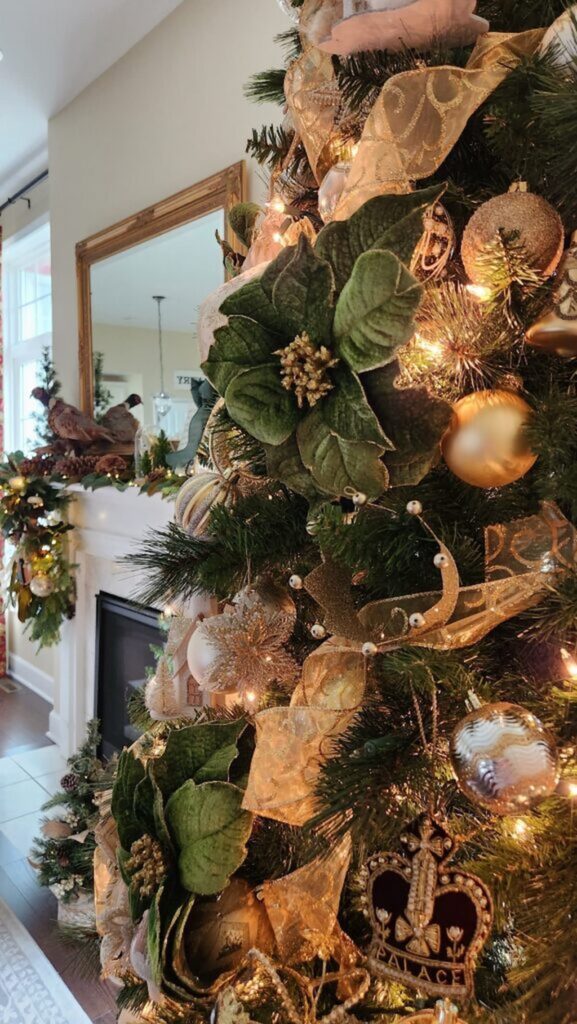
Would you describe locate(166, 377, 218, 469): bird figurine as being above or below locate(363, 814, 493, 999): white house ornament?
above

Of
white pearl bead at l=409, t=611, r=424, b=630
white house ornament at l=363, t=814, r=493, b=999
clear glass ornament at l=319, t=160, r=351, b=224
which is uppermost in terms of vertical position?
clear glass ornament at l=319, t=160, r=351, b=224

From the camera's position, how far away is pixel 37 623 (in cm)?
264

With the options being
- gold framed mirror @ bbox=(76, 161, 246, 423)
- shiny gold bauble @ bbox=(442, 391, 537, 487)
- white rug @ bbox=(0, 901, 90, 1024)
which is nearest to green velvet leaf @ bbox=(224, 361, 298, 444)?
shiny gold bauble @ bbox=(442, 391, 537, 487)

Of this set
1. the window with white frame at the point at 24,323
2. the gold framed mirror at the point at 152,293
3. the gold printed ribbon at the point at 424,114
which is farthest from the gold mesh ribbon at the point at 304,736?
the window with white frame at the point at 24,323

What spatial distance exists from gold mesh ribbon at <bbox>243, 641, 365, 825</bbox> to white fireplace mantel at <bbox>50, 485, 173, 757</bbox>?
169cm

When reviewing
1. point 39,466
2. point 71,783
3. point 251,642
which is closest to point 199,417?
point 251,642

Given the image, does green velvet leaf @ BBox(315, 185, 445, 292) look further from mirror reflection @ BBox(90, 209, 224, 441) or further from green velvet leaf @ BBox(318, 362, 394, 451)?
mirror reflection @ BBox(90, 209, 224, 441)

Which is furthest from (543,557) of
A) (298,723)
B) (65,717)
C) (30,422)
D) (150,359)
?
(30,422)

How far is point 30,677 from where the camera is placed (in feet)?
12.1

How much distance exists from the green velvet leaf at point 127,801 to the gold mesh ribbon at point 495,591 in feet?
0.87

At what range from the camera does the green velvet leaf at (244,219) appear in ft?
2.36

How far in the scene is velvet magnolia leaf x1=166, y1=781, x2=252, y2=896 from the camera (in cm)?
49

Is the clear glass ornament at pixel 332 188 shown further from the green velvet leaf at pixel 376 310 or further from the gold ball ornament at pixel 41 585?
the gold ball ornament at pixel 41 585

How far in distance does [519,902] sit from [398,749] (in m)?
0.13
